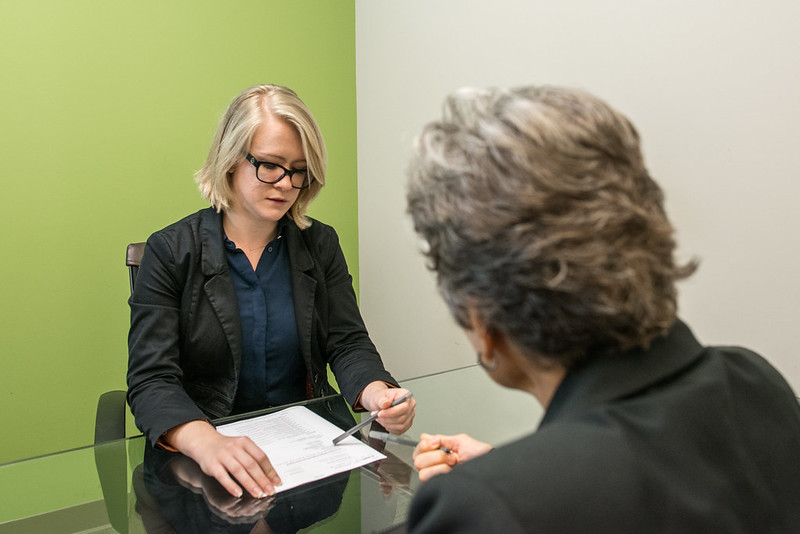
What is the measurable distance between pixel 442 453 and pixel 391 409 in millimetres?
344

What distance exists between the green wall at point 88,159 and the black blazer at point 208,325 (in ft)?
2.92

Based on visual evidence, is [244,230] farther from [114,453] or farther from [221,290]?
[114,453]

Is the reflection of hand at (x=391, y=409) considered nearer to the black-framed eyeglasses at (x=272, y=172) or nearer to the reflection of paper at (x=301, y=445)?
the reflection of paper at (x=301, y=445)

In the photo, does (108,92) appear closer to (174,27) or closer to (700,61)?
(174,27)

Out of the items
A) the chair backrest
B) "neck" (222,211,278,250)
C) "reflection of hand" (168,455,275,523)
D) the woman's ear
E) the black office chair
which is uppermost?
the woman's ear

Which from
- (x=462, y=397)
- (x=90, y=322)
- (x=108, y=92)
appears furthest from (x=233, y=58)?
(x=462, y=397)

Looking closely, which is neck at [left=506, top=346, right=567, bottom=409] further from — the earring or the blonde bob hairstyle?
the blonde bob hairstyle

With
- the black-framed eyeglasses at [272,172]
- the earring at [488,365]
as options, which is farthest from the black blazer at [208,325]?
the earring at [488,365]

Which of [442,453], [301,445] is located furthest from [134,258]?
[442,453]

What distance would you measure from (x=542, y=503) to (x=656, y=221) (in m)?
0.33

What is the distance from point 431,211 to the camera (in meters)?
0.68

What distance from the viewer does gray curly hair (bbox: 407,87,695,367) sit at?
0.61 meters

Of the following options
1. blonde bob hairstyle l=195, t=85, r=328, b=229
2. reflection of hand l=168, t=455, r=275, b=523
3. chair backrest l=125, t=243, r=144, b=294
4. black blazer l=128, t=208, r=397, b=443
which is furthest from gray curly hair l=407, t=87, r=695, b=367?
chair backrest l=125, t=243, r=144, b=294

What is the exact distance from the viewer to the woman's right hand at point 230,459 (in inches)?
44.5
